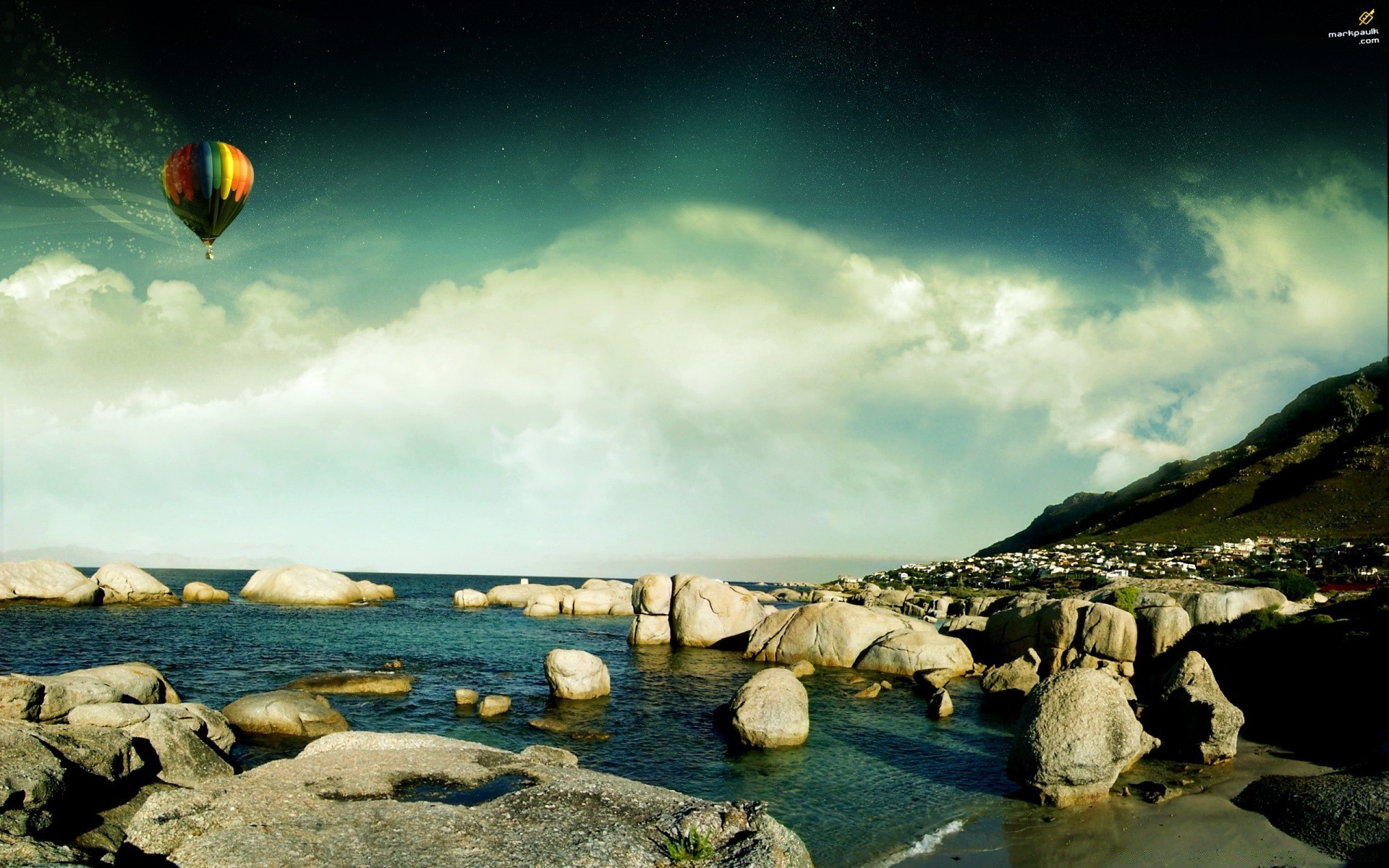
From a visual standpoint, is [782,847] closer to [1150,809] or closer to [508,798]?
[508,798]

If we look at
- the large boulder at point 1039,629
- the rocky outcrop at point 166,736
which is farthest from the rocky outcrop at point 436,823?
the large boulder at point 1039,629

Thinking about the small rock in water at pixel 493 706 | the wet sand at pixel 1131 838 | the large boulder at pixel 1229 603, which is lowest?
the small rock in water at pixel 493 706

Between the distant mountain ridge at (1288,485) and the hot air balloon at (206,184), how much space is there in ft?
412

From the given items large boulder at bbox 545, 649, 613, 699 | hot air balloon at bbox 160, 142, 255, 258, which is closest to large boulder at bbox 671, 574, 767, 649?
large boulder at bbox 545, 649, 613, 699

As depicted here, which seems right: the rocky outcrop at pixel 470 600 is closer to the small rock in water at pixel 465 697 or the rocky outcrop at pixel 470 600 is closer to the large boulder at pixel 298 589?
the large boulder at pixel 298 589

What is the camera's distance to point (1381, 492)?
112688 millimetres

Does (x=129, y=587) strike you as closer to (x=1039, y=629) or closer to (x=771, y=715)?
(x=771, y=715)

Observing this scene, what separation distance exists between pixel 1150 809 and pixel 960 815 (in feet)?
13.9

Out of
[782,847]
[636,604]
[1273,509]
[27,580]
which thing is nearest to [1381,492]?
[1273,509]

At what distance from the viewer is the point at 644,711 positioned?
28.2 metres

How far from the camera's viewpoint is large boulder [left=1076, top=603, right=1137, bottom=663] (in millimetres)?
31297

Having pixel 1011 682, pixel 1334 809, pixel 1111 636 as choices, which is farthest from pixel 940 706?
pixel 1334 809

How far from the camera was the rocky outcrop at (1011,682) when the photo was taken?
29953 mm

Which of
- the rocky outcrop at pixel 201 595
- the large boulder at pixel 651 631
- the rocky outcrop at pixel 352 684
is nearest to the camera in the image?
the rocky outcrop at pixel 352 684
